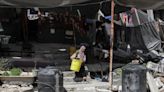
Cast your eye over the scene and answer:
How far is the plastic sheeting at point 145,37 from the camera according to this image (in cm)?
2216

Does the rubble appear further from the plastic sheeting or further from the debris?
the plastic sheeting

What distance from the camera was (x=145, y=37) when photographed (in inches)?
901

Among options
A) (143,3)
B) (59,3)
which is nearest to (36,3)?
(59,3)

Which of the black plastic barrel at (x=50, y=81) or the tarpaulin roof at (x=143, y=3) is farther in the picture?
the tarpaulin roof at (x=143, y=3)

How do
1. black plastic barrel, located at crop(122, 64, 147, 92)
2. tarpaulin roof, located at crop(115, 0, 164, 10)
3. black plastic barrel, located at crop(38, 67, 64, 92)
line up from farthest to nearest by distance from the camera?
tarpaulin roof, located at crop(115, 0, 164, 10) < black plastic barrel, located at crop(122, 64, 147, 92) < black plastic barrel, located at crop(38, 67, 64, 92)

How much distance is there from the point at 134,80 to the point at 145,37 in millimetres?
9117

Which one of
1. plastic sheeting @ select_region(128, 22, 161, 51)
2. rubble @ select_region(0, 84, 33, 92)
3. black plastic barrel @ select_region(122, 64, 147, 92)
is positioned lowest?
rubble @ select_region(0, 84, 33, 92)

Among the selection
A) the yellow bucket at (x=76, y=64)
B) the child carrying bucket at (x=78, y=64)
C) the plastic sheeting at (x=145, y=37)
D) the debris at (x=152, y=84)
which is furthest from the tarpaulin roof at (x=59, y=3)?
the plastic sheeting at (x=145, y=37)

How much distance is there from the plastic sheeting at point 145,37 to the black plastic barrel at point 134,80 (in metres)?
7.79

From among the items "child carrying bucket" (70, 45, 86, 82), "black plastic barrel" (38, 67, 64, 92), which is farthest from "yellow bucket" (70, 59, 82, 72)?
"black plastic barrel" (38, 67, 64, 92)

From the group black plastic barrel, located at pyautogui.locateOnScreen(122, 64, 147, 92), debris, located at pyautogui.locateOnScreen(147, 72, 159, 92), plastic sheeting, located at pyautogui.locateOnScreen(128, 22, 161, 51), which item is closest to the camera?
black plastic barrel, located at pyautogui.locateOnScreen(122, 64, 147, 92)

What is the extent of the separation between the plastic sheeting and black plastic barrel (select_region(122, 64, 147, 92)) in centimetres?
779

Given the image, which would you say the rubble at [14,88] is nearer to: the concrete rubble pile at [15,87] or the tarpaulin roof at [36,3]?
the concrete rubble pile at [15,87]

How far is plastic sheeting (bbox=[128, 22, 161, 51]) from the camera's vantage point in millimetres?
22156
